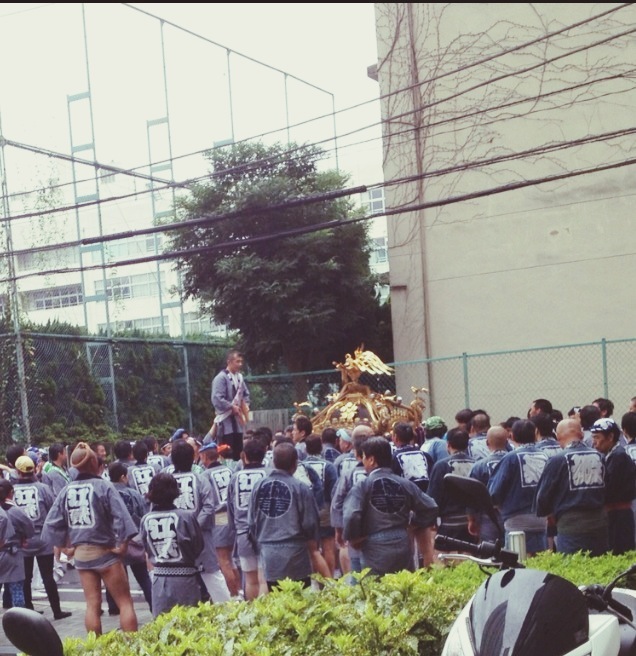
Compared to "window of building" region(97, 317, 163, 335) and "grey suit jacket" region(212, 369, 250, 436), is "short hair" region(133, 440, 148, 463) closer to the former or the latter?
"grey suit jacket" region(212, 369, 250, 436)

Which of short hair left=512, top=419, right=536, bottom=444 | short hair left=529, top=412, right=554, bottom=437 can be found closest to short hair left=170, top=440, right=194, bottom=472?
short hair left=512, top=419, right=536, bottom=444

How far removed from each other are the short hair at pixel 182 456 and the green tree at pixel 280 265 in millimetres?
14037

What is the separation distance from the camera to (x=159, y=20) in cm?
2695

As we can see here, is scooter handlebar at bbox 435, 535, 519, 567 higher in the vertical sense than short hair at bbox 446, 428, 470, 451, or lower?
higher

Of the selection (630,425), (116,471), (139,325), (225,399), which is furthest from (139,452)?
(139,325)

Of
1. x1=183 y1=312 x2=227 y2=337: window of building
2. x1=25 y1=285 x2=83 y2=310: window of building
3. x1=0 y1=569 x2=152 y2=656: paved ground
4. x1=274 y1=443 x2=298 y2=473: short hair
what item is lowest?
x1=0 y1=569 x2=152 y2=656: paved ground

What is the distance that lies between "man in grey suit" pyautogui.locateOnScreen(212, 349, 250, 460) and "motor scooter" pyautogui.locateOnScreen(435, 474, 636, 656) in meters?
12.6

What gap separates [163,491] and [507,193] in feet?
50.9

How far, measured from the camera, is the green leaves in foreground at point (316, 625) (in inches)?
181

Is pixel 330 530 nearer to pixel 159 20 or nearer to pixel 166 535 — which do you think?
pixel 166 535

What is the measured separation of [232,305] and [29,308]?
556 cm

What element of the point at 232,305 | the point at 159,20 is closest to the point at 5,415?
the point at 232,305

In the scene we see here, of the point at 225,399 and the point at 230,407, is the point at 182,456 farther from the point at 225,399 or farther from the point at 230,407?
the point at 225,399

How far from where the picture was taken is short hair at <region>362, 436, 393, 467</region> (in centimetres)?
871
